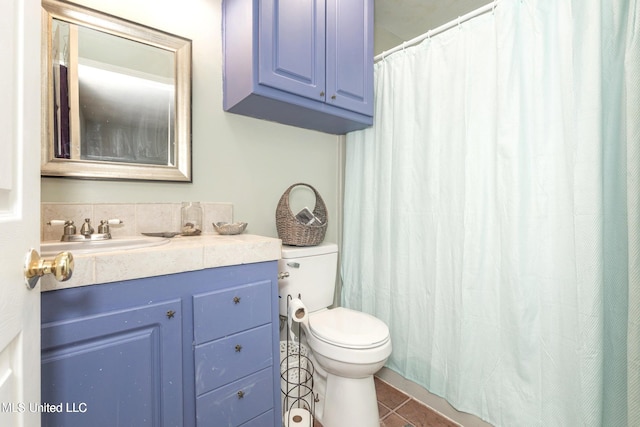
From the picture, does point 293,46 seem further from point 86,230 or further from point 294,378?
point 294,378

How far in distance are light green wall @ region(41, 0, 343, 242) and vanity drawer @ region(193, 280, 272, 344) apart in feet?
1.95

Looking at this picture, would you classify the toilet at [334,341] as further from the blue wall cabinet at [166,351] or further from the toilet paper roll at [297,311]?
the blue wall cabinet at [166,351]

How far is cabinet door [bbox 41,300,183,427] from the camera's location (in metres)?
0.73

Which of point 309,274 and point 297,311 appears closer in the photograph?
point 297,311

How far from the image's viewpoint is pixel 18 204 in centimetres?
45

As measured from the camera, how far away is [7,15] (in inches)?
16.5

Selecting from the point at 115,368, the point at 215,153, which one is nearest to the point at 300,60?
the point at 215,153

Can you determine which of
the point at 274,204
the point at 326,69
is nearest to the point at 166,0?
the point at 326,69

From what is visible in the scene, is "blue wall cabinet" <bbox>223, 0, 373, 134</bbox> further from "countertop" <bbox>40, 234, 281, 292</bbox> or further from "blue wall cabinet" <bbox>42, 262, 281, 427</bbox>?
"blue wall cabinet" <bbox>42, 262, 281, 427</bbox>

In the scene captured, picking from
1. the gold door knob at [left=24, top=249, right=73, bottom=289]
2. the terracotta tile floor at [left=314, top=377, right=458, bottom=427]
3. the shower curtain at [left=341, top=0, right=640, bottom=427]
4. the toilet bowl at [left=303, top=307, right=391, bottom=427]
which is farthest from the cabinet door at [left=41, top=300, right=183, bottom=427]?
the shower curtain at [left=341, top=0, right=640, bottom=427]

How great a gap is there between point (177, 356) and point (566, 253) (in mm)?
1430

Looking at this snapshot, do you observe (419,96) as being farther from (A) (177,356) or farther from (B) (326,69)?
(A) (177,356)

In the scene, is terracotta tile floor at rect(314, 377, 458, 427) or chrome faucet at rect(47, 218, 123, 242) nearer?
chrome faucet at rect(47, 218, 123, 242)

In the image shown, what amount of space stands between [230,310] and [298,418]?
74 centimetres
